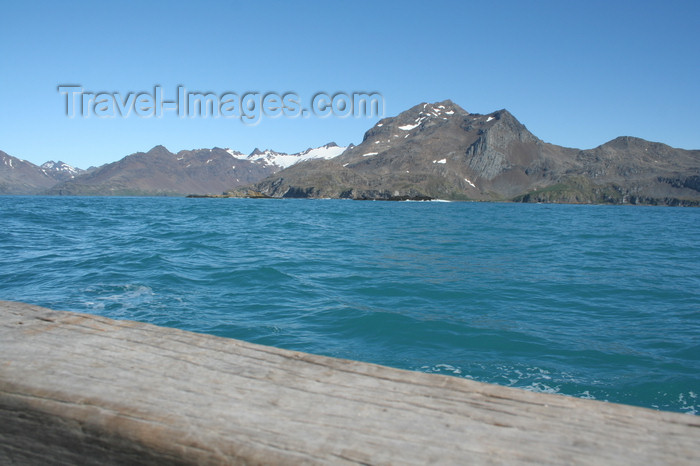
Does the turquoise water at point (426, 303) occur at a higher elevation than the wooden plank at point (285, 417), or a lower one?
lower

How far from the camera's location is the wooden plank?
4.34ft

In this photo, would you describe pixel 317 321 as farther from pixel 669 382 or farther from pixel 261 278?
pixel 669 382

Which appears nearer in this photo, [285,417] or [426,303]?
[285,417]

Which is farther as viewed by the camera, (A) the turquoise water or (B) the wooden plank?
(A) the turquoise water

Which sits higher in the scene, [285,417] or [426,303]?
[285,417]

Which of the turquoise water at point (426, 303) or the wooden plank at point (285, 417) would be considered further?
the turquoise water at point (426, 303)

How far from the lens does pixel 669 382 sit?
27.4 feet

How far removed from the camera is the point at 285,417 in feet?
4.83

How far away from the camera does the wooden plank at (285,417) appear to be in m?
1.32

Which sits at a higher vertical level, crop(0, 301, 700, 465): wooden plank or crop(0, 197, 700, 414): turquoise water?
crop(0, 301, 700, 465): wooden plank

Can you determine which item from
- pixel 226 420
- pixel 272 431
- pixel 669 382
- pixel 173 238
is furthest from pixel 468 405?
pixel 173 238

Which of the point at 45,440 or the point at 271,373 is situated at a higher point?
the point at 271,373

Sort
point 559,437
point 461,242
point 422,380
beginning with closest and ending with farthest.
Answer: point 559,437
point 422,380
point 461,242

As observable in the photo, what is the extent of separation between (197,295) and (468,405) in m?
13.2
